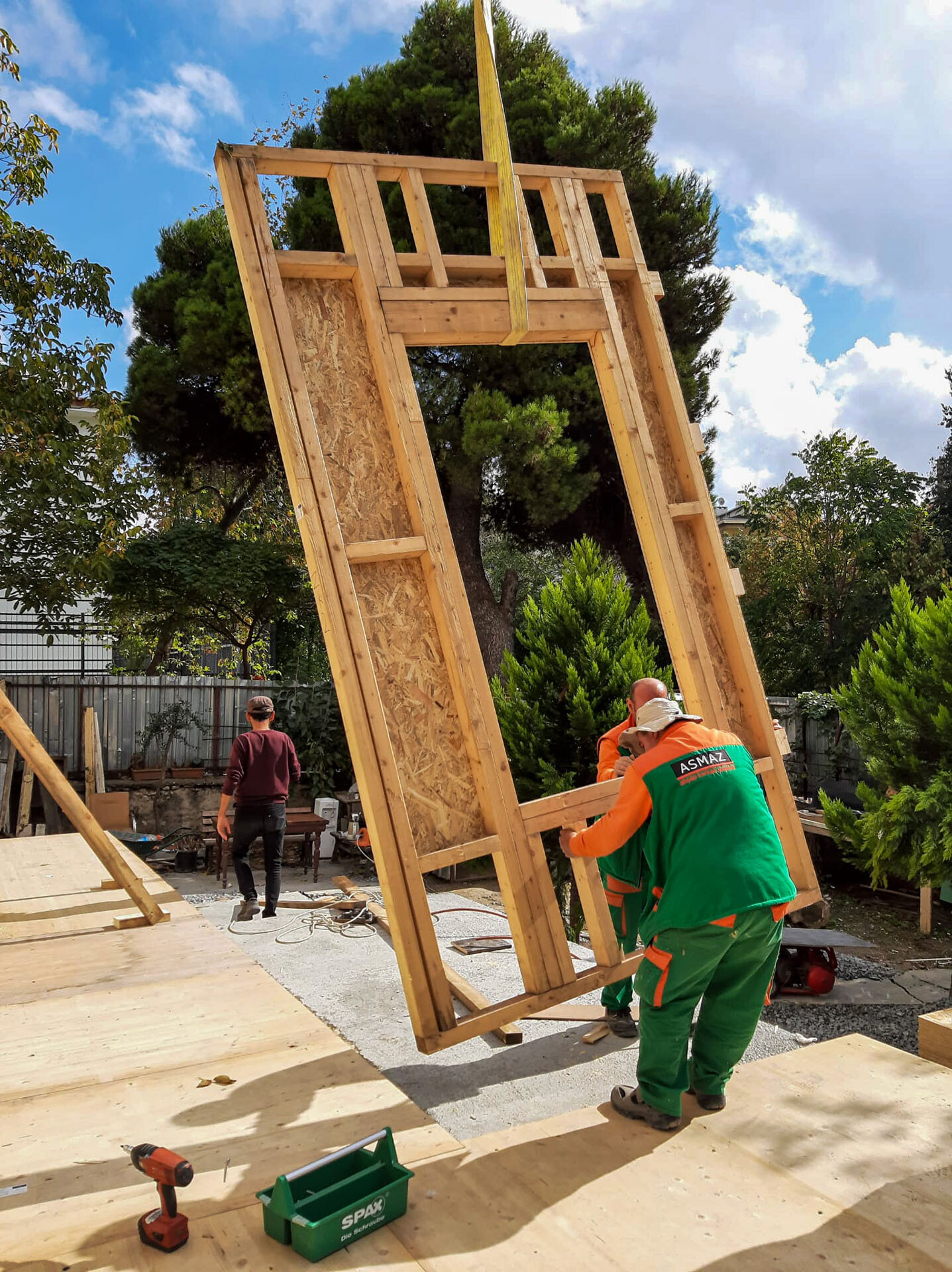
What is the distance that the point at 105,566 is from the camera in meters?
12.4

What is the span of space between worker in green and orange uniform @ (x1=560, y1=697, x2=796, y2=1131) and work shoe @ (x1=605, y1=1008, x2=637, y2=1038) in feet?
4.02

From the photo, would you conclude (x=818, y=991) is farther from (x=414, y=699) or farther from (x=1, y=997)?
(x=1, y=997)

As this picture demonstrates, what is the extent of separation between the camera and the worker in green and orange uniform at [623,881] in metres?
4.32

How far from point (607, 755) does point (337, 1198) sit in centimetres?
248

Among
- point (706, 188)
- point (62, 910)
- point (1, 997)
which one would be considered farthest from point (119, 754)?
point (706, 188)

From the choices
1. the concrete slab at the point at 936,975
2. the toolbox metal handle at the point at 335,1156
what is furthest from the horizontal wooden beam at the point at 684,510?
the concrete slab at the point at 936,975

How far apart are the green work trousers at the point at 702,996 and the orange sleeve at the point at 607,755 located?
4.38 ft

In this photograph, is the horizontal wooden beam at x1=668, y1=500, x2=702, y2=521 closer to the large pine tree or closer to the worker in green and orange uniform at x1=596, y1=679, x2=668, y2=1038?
the worker in green and orange uniform at x1=596, y1=679, x2=668, y2=1038

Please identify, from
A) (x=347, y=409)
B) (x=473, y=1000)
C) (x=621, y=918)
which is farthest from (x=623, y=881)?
(x=347, y=409)

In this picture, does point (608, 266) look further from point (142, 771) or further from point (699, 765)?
point (142, 771)

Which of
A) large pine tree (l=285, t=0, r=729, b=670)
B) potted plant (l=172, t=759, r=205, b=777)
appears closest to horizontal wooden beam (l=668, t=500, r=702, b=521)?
large pine tree (l=285, t=0, r=729, b=670)

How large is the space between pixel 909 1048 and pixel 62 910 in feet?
21.6

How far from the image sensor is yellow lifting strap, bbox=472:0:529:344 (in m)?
4.24

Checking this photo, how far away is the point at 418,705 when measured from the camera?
13.4 feet
